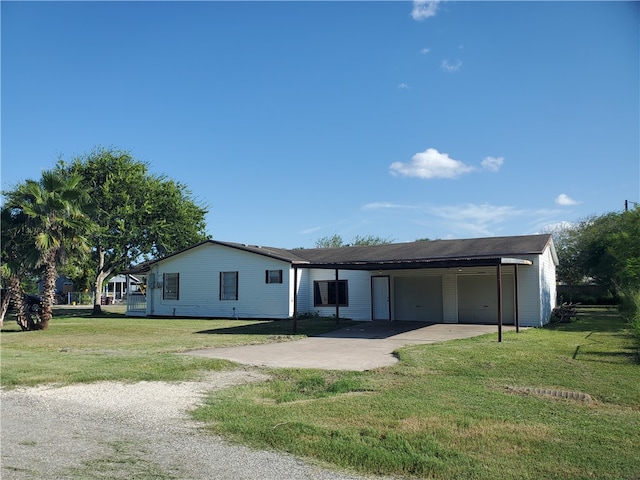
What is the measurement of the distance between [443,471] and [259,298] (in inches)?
845

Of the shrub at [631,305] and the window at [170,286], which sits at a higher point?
the window at [170,286]

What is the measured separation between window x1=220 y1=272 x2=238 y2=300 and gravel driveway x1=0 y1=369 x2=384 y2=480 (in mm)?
18010

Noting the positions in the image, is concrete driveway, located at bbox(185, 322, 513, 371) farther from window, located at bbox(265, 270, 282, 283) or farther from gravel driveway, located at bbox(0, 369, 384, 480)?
window, located at bbox(265, 270, 282, 283)

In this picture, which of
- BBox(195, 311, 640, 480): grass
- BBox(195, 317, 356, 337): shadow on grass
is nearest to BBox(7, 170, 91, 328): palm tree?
BBox(195, 317, 356, 337): shadow on grass

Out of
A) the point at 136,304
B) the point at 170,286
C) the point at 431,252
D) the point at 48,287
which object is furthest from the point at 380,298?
the point at 136,304

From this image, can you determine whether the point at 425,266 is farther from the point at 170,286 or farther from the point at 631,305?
the point at 170,286

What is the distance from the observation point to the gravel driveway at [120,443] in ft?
15.6

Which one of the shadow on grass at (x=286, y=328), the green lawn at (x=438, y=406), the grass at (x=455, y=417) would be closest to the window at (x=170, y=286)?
the shadow on grass at (x=286, y=328)

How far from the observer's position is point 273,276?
1008 inches

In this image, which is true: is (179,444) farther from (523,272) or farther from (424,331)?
(523,272)

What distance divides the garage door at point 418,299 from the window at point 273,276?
5440 millimetres

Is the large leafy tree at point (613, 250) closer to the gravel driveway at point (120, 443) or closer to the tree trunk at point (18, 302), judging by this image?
the gravel driveway at point (120, 443)

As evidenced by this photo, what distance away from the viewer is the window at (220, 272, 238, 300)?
26609 millimetres

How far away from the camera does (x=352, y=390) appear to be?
27.6 ft
